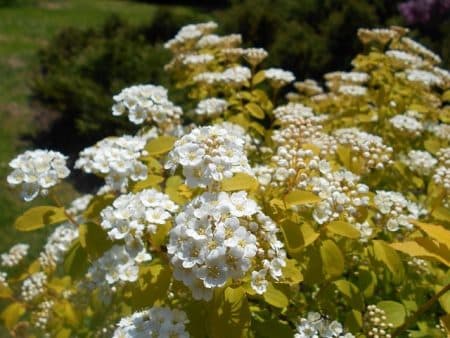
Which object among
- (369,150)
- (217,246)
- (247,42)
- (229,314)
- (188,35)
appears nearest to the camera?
(217,246)

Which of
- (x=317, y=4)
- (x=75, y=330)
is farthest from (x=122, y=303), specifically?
(x=317, y=4)

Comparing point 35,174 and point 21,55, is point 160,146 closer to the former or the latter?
point 35,174

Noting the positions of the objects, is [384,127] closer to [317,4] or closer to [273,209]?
[273,209]

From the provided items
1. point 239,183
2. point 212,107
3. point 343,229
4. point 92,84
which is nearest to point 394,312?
point 343,229

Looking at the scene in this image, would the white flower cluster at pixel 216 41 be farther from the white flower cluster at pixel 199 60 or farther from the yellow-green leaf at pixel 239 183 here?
the yellow-green leaf at pixel 239 183

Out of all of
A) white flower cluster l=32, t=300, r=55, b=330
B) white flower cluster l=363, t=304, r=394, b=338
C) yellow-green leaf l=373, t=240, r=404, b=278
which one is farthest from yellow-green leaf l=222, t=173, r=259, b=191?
white flower cluster l=32, t=300, r=55, b=330

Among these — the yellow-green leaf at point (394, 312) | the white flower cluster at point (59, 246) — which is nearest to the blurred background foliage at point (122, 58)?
the white flower cluster at point (59, 246)
